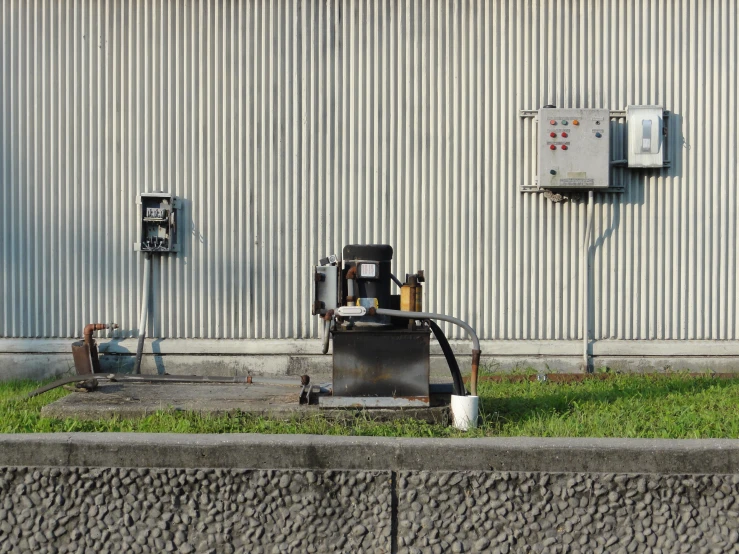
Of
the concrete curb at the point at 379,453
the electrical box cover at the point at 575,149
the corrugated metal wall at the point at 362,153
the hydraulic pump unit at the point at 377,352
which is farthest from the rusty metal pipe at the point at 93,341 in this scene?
the electrical box cover at the point at 575,149

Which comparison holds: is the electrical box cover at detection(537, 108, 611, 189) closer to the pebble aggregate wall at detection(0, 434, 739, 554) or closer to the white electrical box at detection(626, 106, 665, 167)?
the white electrical box at detection(626, 106, 665, 167)

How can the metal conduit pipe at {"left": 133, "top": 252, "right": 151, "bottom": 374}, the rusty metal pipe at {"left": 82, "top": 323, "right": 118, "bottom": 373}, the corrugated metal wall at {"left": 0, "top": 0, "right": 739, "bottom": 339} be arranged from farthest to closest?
1. the corrugated metal wall at {"left": 0, "top": 0, "right": 739, "bottom": 339}
2. the metal conduit pipe at {"left": 133, "top": 252, "right": 151, "bottom": 374}
3. the rusty metal pipe at {"left": 82, "top": 323, "right": 118, "bottom": 373}

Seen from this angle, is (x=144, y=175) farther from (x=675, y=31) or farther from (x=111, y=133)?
(x=675, y=31)

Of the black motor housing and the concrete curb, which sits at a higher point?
the black motor housing

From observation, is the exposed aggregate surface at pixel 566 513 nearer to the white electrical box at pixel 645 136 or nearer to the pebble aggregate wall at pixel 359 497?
the pebble aggregate wall at pixel 359 497

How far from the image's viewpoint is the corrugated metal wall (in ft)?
26.2

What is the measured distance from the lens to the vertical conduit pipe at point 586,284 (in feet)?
25.9

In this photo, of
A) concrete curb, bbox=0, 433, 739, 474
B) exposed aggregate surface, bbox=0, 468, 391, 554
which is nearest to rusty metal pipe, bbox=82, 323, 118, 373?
concrete curb, bbox=0, 433, 739, 474

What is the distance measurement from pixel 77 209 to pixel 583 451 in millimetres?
6088

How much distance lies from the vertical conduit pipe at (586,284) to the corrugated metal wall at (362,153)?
10 cm

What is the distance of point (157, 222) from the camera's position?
805 centimetres

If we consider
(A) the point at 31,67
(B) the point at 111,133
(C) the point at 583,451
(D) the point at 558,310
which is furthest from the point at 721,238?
(A) the point at 31,67

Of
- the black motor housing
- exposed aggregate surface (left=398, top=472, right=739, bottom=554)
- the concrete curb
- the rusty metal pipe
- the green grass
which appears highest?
the black motor housing

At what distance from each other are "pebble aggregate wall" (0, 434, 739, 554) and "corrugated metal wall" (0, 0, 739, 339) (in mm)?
3912
